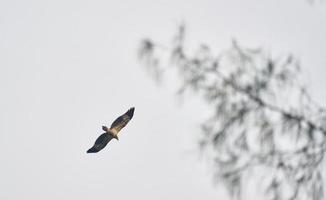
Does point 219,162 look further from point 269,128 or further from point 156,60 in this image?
point 156,60

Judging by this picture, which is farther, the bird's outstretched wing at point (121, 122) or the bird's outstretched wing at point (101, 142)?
the bird's outstretched wing at point (121, 122)

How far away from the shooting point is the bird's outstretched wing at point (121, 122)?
4.95 meters

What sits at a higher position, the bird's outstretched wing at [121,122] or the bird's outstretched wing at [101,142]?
the bird's outstretched wing at [121,122]

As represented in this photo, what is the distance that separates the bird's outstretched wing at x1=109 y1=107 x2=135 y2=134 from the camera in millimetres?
4949

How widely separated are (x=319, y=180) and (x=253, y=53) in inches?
35.1

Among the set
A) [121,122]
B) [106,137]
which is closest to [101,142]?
[106,137]

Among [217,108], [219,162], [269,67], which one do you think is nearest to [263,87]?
[269,67]

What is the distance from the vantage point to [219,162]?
279 cm

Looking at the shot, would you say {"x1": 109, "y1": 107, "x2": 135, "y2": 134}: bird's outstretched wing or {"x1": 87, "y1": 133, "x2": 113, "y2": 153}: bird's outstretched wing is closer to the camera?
{"x1": 87, "y1": 133, "x2": 113, "y2": 153}: bird's outstretched wing

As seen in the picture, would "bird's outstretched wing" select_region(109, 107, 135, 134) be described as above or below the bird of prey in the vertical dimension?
above

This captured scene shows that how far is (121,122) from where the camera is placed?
5.25m

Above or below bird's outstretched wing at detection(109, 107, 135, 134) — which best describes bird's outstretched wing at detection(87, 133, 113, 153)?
below

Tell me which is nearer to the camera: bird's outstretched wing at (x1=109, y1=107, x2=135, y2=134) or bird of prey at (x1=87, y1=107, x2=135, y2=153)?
bird of prey at (x1=87, y1=107, x2=135, y2=153)

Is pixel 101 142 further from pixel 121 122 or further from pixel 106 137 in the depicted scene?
pixel 121 122
